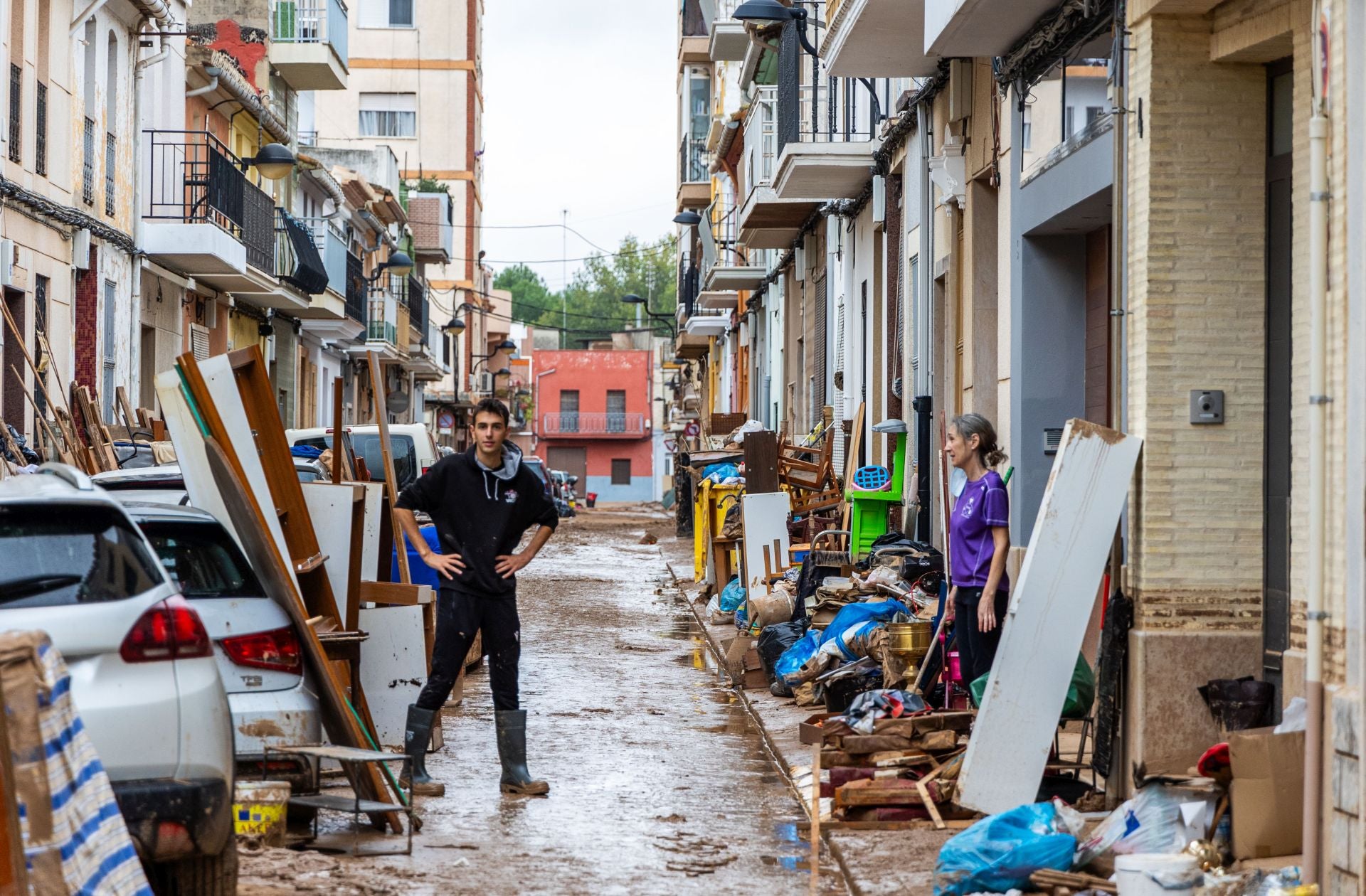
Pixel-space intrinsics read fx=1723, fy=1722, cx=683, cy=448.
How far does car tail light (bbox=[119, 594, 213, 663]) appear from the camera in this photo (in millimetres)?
4957

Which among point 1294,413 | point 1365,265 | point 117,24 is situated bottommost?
point 1294,413

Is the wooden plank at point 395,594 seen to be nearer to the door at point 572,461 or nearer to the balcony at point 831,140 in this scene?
the balcony at point 831,140

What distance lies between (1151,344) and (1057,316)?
10.9 feet

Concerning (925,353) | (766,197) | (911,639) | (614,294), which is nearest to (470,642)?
(911,639)

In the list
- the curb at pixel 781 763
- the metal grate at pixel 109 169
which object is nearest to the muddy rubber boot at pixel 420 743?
the curb at pixel 781 763

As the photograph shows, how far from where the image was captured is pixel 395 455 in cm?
1541

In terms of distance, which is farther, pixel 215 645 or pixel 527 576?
pixel 527 576

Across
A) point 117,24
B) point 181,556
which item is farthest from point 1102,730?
point 117,24

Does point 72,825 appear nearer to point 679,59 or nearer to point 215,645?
point 215,645

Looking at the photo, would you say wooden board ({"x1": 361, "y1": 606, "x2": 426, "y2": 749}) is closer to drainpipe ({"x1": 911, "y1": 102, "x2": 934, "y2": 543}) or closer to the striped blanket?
the striped blanket

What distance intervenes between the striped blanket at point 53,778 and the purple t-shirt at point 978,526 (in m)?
4.81

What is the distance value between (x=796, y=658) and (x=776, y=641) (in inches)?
24.1

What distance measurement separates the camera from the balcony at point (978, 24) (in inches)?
390

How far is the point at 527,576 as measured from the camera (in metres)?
24.2
